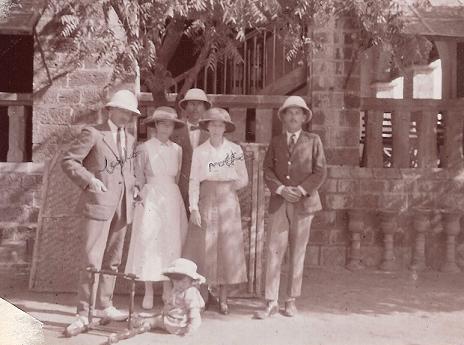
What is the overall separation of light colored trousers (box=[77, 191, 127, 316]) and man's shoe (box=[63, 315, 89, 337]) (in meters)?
0.12

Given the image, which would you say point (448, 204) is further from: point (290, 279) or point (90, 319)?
point (90, 319)

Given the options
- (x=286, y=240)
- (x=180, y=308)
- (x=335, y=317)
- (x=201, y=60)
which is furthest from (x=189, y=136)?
(x=335, y=317)

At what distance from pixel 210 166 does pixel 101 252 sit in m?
1.25

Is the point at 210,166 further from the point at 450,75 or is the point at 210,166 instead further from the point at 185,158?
the point at 450,75

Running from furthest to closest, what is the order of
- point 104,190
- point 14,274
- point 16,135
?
point 16,135 < point 14,274 < point 104,190

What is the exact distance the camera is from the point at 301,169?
247 inches

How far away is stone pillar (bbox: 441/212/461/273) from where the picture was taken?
340 inches

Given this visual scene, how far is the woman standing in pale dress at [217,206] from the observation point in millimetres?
6156

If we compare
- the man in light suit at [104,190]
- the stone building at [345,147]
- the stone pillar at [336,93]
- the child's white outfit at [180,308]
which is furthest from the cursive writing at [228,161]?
the stone pillar at [336,93]

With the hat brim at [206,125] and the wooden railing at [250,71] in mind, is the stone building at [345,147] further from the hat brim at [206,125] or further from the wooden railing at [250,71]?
the hat brim at [206,125]

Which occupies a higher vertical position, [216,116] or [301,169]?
[216,116]

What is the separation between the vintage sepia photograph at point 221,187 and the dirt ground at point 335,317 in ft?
0.10

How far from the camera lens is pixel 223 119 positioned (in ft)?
20.1

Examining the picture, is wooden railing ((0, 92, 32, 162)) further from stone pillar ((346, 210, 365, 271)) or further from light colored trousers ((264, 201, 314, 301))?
stone pillar ((346, 210, 365, 271))
